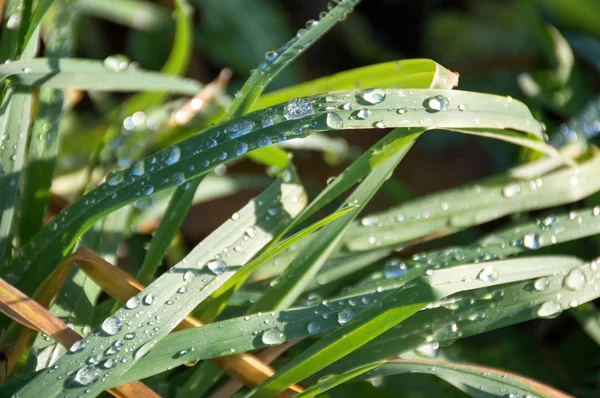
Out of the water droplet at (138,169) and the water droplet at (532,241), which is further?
the water droplet at (532,241)

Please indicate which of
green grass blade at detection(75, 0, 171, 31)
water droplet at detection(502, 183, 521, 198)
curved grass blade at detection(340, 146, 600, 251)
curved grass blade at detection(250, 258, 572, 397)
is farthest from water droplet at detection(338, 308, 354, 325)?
green grass blade at detection(75, 0, 171, 31)

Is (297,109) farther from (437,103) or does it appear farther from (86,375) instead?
(86,375)

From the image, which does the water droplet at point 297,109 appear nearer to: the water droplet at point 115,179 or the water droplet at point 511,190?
the water droplet at point 115,179

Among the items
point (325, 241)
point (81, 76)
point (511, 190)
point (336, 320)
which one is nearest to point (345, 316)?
point (336, 320)

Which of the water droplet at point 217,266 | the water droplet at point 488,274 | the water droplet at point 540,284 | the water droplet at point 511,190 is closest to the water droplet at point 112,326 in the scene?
the water droplet at point 217,266

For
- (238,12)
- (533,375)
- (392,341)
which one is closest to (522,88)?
(533,375)

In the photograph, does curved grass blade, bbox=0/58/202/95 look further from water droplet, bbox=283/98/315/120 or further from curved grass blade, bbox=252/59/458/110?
water droplet, bbox=283/98/315/120

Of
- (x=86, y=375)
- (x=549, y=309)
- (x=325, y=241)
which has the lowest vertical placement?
(x=86, y=375)
